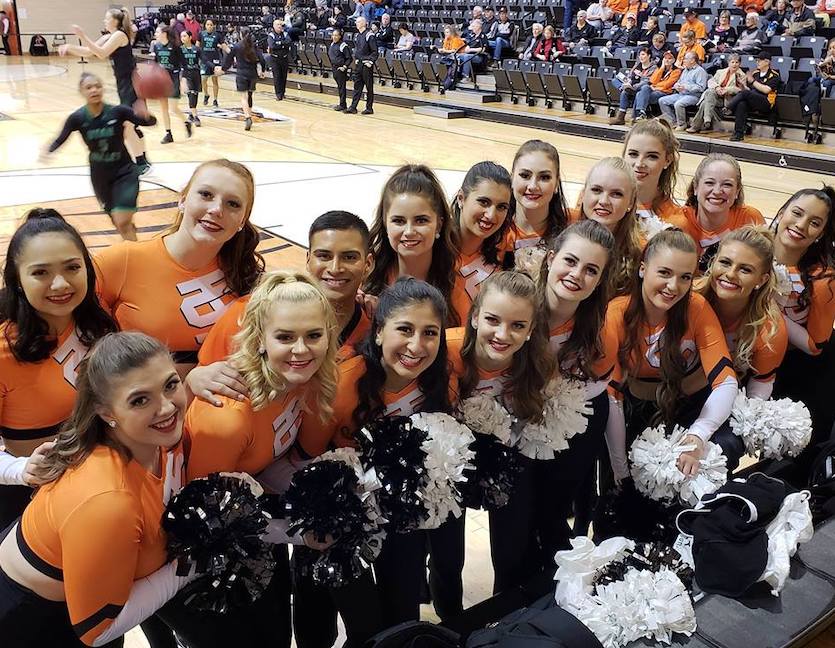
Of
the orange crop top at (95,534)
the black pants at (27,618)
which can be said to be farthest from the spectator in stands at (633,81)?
the black pants at (27,618)

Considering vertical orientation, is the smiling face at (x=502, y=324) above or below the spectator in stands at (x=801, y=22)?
below

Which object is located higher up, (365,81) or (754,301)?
(365,81)

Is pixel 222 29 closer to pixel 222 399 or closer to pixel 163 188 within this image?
pixel 163 188

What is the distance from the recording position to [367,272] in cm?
225

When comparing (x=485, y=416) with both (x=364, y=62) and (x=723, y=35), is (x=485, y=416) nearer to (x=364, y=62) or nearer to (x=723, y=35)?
(x=723, y=35)

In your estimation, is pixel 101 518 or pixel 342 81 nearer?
pixel 101 518

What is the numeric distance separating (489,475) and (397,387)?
1.05ft

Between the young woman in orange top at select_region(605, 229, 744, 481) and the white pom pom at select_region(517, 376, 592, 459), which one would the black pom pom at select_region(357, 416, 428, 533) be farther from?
the young woman in orange top at select_region(605, 229, 744, 481)

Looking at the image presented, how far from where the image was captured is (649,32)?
11320 mm

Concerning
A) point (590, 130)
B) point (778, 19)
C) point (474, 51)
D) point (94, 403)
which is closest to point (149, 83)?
point (590, 130)

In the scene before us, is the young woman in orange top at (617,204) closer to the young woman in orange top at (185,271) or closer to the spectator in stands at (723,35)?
the young woman in orange top at (185,271)

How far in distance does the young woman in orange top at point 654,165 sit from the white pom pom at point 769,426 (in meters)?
0.90

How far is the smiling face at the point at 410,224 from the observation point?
2166mm

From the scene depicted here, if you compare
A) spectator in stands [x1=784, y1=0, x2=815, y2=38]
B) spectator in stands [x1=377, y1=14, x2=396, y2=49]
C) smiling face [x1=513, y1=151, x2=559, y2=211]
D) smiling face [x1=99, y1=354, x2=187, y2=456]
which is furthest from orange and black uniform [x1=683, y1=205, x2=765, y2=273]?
spectator in stands [x1=377, y1=14, x2=396, y2=49]
